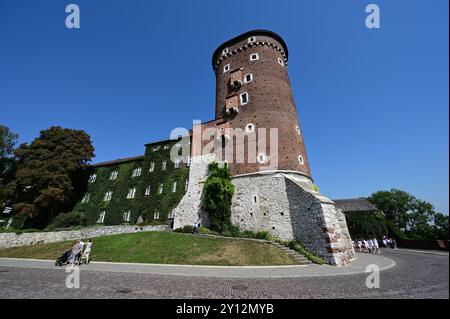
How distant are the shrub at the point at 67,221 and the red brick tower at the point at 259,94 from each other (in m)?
25.7

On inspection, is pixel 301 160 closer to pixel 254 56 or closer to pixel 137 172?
pixel 254 56

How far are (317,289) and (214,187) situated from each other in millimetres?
15254

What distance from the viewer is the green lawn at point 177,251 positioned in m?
14.8

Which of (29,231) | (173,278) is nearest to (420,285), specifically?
(173,278)

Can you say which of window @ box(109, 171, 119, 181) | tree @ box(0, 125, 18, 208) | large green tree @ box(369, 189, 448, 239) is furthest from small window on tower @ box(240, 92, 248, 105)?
large green tree @ box(369, 189, 448, 239)

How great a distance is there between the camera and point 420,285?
8.58 metres

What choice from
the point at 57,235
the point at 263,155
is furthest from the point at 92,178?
the point at 263,155

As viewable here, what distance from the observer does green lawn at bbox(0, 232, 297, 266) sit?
48.6 ft

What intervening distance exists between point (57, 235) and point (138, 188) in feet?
37.3

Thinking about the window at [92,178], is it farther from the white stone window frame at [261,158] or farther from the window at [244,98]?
the white stone window frame at [261,158]

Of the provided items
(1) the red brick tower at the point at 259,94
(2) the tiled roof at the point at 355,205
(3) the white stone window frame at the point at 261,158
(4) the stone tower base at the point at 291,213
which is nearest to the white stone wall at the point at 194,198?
(1) the red brick tower at the point at 259,94

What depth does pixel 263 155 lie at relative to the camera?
22922mm

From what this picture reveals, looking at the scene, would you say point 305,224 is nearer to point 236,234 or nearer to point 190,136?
point 236,234

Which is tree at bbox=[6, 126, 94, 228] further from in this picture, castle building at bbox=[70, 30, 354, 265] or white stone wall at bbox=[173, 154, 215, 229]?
white stone wall at bbox=[173, 154, 215, 229]
